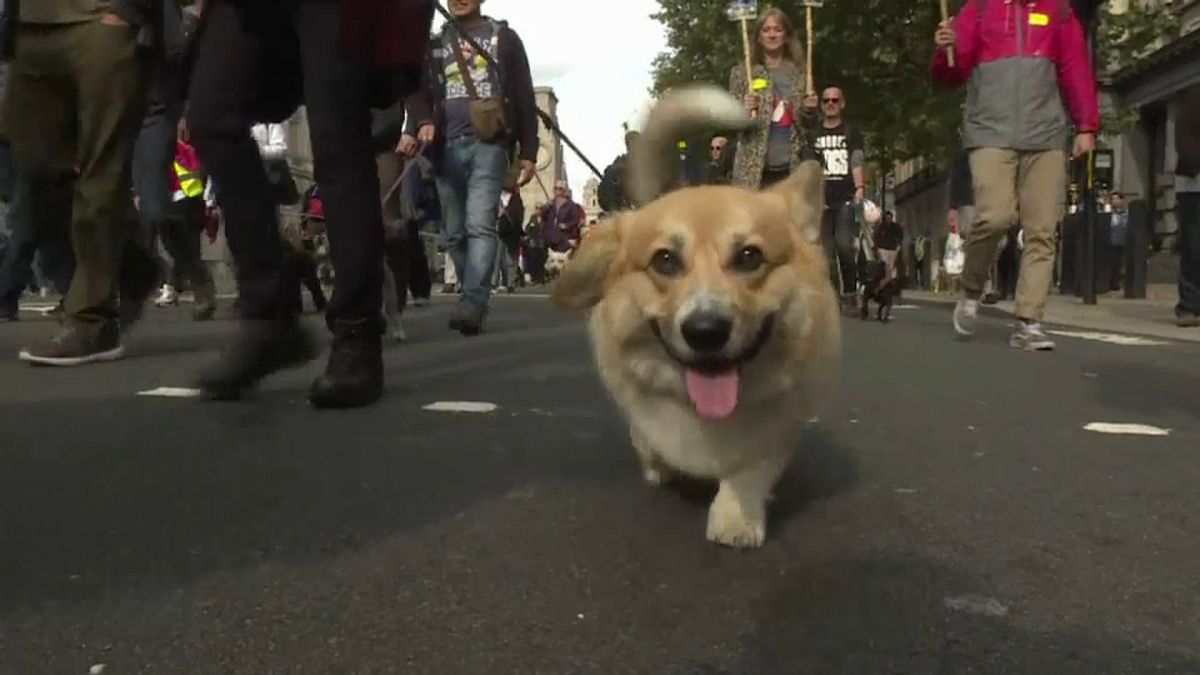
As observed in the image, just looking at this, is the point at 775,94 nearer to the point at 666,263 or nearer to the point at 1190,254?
the point at 1190,254

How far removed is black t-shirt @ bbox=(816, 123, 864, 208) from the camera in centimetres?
959

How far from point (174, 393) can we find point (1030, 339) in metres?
4.96

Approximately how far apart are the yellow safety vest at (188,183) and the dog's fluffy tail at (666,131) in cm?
702

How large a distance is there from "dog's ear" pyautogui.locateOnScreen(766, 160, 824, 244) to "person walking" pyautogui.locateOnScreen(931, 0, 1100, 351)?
451 centimetres

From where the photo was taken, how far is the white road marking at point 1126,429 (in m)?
3.98

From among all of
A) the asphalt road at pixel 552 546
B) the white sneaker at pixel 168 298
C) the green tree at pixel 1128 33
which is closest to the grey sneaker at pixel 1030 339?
the asphalt road at pixel 552 546

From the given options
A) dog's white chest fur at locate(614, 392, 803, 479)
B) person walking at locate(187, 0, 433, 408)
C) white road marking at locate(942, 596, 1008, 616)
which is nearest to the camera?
white road marking at locate(942, 596, 1008, 616)

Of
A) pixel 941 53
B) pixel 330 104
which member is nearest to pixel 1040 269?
pixel 941 53

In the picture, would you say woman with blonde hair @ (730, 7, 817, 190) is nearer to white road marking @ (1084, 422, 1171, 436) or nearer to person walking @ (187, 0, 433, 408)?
white road marking @ (1084, 422, 1171, 436)

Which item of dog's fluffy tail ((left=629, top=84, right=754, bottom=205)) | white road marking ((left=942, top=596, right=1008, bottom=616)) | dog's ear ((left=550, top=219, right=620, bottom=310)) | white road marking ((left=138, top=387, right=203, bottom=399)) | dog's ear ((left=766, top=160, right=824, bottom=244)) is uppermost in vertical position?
dog's fluffy tail ((left=629, top=84, right=754, bottom=205))

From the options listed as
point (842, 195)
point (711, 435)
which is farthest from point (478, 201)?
point (711, 435)

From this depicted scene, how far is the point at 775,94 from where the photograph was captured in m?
8.22

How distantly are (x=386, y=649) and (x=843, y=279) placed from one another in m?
8.50

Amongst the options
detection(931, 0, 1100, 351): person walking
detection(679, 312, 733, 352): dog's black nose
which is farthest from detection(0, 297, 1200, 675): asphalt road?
detection(931, 0, 1100, 351): person walking
